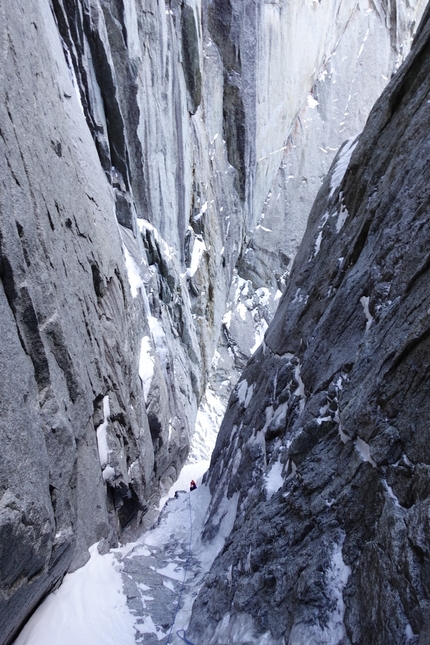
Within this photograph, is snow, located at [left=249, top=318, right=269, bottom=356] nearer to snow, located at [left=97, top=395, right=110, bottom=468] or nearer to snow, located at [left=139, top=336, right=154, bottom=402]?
snow, located at [left=139, top=336, right=154, bottom=402]

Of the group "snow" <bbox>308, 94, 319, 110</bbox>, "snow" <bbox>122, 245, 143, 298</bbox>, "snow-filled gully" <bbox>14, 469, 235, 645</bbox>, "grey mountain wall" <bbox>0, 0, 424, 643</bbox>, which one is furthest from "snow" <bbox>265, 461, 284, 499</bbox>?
"snow" <bbox>308, 94, 319, 110</bbox>

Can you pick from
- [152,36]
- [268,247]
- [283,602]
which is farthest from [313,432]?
[268,247]

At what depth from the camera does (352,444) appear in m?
5.72

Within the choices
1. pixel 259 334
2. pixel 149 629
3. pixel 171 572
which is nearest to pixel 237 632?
pixel 149 629

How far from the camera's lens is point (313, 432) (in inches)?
272

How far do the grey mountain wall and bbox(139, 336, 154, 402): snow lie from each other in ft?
0.23

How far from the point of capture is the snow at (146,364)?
15.3 meters

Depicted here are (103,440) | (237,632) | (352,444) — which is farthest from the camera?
(103,440)

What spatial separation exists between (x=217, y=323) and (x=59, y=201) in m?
23.7

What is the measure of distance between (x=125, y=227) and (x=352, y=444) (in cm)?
1316

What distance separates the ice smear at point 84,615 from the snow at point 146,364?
6.93 metres

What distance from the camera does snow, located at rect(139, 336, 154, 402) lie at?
50.3 ft

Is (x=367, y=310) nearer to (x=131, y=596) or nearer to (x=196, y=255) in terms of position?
(x=131, y=596)

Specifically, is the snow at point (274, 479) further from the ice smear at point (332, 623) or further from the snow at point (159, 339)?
the snow at point (159, 339)
